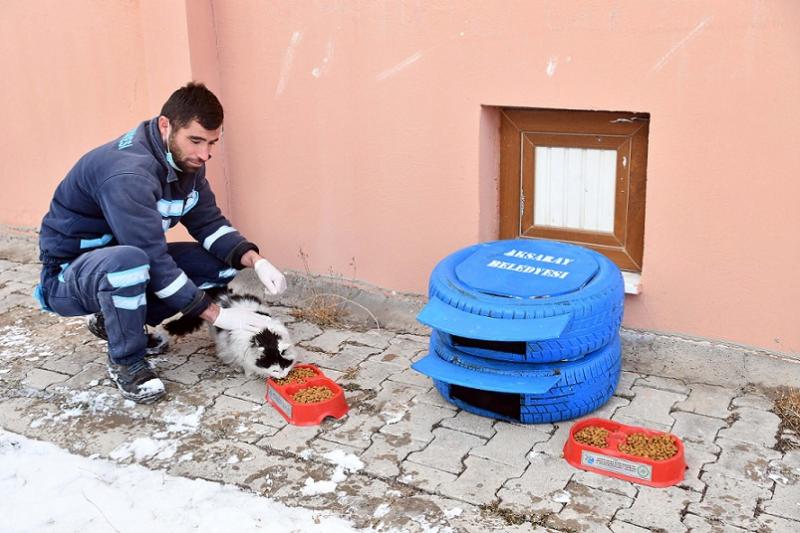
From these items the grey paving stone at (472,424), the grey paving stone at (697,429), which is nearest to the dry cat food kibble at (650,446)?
the grey paving stone at (697,429)

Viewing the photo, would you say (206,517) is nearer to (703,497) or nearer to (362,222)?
(703,497)

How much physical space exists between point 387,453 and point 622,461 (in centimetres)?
95

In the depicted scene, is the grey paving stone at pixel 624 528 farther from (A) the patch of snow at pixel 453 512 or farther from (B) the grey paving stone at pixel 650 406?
(B) the grey paving stone at pixel 650 406

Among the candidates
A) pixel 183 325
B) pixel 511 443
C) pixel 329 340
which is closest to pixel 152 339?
pixel 183 325

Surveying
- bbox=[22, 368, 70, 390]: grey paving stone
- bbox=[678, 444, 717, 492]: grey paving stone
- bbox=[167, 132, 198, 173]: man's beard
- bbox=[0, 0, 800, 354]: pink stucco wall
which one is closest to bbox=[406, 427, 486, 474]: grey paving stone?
bbox=[678, 444, 717, 492]: grey paving stone

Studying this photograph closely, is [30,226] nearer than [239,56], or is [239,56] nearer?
[239,56]

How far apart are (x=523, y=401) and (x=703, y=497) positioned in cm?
83

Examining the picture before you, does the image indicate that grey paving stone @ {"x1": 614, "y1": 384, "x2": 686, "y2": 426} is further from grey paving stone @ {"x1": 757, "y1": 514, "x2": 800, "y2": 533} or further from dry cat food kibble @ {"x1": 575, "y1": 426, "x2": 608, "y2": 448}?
grey paving stone @ {"x1": 757, "y1": 514, "x2": 800, "y2": 533}

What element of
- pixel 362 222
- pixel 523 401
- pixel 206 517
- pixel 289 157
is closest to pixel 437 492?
pixel 523 401

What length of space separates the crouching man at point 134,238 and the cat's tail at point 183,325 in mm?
277

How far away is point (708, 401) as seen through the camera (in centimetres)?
402

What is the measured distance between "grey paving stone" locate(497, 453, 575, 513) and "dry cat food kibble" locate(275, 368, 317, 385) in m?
1.16

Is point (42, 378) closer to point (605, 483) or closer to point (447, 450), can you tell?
point (447, 450)

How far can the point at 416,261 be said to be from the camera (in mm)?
5051
